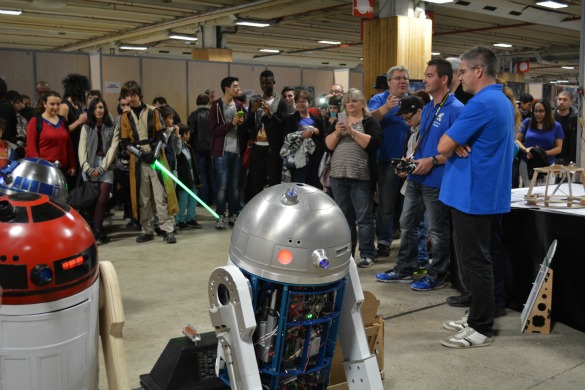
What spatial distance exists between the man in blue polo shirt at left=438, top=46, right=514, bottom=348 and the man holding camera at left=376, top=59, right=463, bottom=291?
681 millimetres

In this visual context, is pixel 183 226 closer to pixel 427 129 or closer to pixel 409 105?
pixel 409 105

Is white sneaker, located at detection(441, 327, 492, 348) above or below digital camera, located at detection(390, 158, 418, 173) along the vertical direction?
below

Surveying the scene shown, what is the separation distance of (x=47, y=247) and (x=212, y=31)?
12374 millimetres

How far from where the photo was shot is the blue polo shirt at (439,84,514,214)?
11.0ft

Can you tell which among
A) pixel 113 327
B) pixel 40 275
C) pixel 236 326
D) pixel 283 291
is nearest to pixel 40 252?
pixel 40 275

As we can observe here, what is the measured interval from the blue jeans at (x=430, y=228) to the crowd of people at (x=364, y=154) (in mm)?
11

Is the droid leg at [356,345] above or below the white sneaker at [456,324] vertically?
above

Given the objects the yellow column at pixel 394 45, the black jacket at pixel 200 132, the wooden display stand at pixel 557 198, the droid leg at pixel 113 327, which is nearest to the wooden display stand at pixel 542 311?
the wooden display stand at pixel 557 198

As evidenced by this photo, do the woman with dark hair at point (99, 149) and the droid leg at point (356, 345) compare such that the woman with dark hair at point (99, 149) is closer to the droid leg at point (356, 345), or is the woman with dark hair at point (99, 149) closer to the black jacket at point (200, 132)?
the black jacket at point (200, 132)

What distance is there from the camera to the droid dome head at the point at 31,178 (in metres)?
2.97

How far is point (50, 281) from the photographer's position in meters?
2.07

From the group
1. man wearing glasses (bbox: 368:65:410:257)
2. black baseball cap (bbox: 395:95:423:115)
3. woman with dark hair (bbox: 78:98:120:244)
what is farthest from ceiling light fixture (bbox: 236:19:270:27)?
black baseball cap (bbox: 395:95:423:115)

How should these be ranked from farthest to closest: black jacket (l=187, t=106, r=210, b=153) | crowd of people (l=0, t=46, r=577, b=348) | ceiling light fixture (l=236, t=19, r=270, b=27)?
ceiling light fixture (l=236, t=19, r=270, b=27) → black jacket (l=187, t=106, r=210, b=153) → crowd of people (l=0, t=46, r=577, b=348)

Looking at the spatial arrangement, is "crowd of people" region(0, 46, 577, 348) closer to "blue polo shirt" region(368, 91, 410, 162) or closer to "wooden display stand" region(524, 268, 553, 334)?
"blue polo shirt" region(368, 91, 410, 162)
